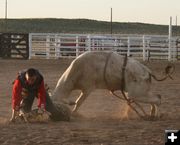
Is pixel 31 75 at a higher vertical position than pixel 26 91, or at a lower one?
higher

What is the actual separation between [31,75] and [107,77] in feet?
5.59

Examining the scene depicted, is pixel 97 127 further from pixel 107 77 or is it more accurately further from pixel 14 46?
pixel 14 46

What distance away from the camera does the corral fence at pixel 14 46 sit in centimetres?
3108

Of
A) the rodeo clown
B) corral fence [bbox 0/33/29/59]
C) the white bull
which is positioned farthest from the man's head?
corral fence [bbox 0/33/29/59]

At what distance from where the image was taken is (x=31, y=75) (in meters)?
9.50

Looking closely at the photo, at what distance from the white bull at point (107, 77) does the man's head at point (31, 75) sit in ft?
3.76

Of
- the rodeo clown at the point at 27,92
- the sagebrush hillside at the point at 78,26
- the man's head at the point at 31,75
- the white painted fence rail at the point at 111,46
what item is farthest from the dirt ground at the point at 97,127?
the sagebrush hillside at the point at 78,26

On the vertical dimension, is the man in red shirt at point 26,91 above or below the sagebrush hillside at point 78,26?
below

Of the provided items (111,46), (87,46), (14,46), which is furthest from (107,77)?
(14,46)

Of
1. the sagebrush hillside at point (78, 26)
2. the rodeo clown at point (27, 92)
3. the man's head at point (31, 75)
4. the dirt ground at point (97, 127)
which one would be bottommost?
the dirt ground at point (97, 127)

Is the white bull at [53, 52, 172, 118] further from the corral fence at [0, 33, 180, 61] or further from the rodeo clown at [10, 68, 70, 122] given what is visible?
the corral fence at [0, 33, 180, 61]

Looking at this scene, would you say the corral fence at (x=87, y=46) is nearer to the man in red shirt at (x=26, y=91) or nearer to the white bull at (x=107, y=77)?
the white bull at (x=107, y=77)

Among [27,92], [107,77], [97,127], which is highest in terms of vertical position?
[107,77]

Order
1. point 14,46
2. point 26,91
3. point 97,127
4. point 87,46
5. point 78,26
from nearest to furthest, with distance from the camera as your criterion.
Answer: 1. point 97,127
2. point 26,91
3. point 87,46
4. point 14,46
5. point 78,26
